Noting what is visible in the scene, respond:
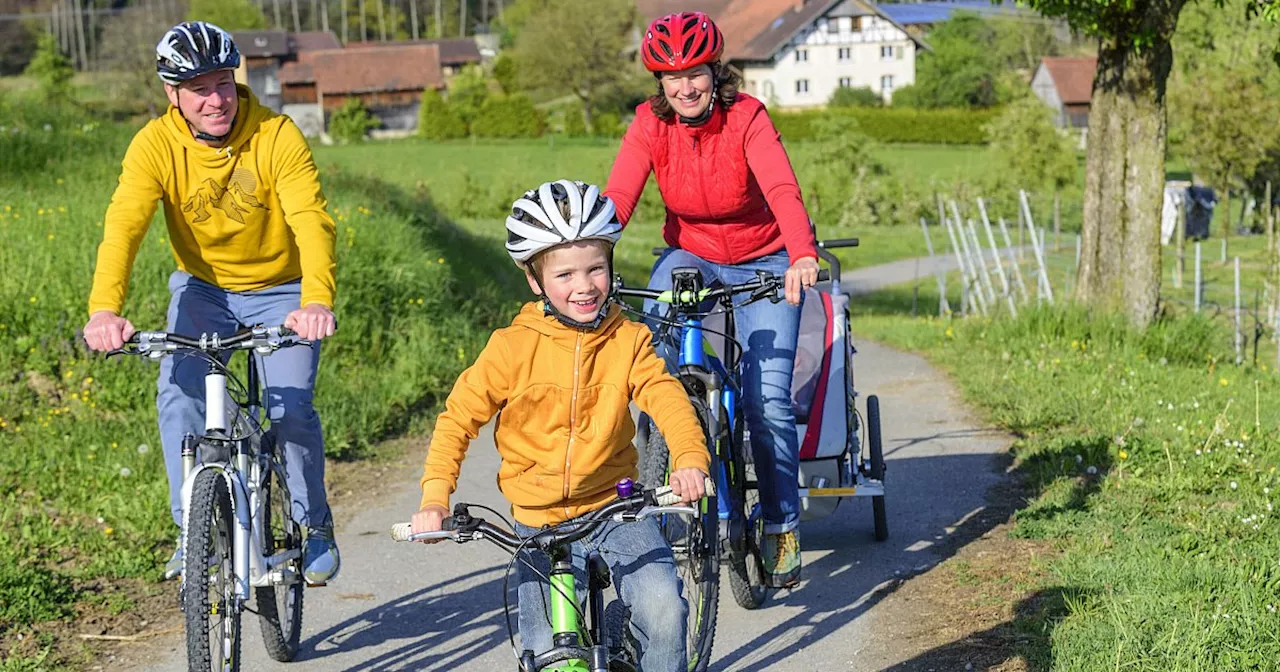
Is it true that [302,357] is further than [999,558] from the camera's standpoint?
No

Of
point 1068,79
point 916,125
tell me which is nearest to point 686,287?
point 916,125

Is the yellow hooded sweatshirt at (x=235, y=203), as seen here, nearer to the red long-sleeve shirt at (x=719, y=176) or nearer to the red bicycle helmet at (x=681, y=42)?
the red long-sleeve shirt at (x=719, y=176)

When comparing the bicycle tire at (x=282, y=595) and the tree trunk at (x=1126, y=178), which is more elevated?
the tree trunk at (x=1126, y=178)

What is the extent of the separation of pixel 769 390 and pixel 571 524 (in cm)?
261

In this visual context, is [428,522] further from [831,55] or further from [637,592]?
[831,55]

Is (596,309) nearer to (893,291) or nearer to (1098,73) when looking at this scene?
(1098,73)

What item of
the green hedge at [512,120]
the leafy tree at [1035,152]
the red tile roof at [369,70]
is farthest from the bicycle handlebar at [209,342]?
the red tile roof at [369,70]

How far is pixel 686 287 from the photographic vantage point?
5633mm

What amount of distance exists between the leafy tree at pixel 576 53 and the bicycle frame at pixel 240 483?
88943mm

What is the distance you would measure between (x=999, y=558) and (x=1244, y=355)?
30.6 feet

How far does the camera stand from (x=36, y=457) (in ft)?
28.0

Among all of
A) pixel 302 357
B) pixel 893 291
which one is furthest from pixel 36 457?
pixel 893 291

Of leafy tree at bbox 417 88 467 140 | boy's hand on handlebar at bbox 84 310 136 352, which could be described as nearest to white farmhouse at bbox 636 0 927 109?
leafy tree at bbox 417 88 467 140

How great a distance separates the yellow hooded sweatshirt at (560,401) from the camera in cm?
395
